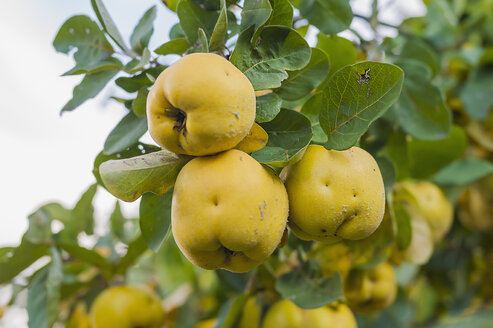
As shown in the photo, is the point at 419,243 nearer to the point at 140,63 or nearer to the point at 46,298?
the point at 140,63

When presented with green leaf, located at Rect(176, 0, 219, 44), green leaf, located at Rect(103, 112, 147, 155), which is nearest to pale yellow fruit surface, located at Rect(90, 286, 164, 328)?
green leaf, located at Rect(103, 112, 147, 155)

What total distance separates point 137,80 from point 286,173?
354 mm

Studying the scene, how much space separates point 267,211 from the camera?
65cm

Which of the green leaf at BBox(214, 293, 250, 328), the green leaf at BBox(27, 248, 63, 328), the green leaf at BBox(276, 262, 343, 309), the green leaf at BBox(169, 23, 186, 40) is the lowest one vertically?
the green leaf at BBox(214, 293, 250, 328)

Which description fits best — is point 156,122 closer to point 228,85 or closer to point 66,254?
point 228,85

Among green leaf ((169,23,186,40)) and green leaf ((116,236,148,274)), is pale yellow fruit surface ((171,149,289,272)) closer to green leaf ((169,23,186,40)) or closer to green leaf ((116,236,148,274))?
green leaf ((169,23,186,40))

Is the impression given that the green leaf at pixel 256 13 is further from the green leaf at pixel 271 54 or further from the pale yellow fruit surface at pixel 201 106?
the pale yellow fruit surface at pixel 201 106

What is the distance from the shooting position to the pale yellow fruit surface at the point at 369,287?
1209 mm

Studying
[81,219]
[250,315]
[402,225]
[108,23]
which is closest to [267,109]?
[108,23]

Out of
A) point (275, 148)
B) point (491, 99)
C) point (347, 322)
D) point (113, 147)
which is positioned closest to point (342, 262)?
point (347, 322)

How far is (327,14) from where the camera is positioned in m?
0.96

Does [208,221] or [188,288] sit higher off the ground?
[208,221]

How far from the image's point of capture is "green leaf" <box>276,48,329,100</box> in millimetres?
891

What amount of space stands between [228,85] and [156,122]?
0.40ft
